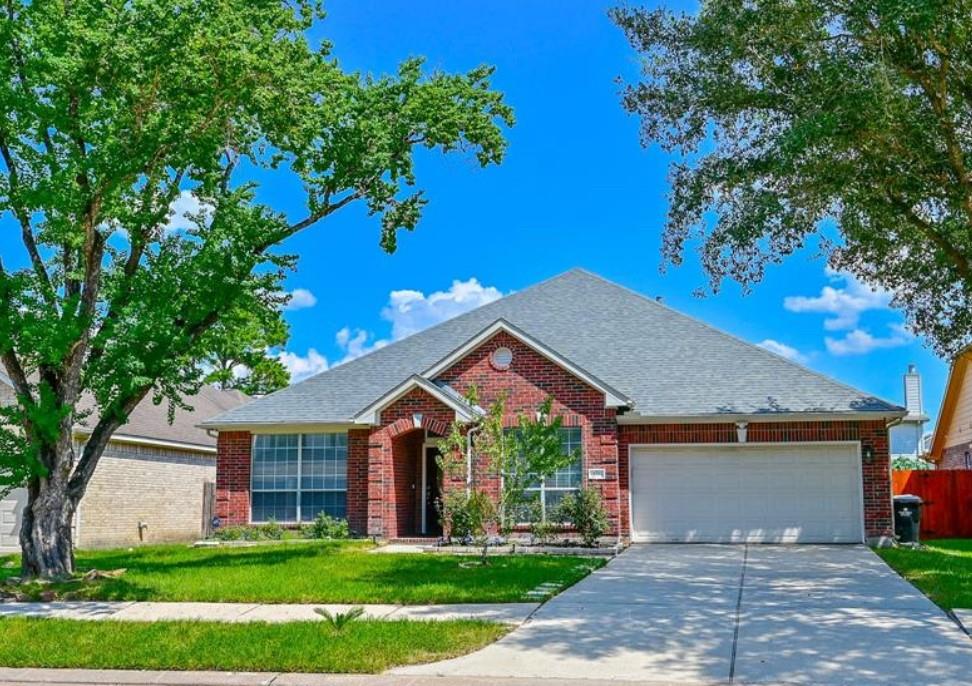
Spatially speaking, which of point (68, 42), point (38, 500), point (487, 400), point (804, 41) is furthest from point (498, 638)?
point (487, 400)

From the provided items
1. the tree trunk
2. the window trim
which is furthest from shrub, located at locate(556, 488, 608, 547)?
the tree trunk

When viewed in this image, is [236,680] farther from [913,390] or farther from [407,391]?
[913,390]

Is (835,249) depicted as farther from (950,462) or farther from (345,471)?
(950,462)

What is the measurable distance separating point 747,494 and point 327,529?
9219mm

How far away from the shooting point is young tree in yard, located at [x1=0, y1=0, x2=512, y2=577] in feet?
40.6

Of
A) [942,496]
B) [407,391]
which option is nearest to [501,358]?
[407,391]

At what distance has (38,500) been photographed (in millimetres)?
13922

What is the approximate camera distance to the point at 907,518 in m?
20.0

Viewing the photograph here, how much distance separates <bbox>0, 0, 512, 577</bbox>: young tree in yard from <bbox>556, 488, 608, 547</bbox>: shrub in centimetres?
747

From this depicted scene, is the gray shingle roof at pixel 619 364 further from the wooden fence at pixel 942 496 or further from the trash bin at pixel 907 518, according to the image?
the wooden fence at pixel 942 496

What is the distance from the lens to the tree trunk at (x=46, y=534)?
13570 mm

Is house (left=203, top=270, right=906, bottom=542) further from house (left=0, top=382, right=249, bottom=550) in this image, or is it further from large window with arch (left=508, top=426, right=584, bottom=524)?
house (left=0, top=382, right=249, bottom=550)

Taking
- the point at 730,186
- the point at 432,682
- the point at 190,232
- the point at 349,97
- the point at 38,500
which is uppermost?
the point at 349,97

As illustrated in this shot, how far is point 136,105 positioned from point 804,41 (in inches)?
371
